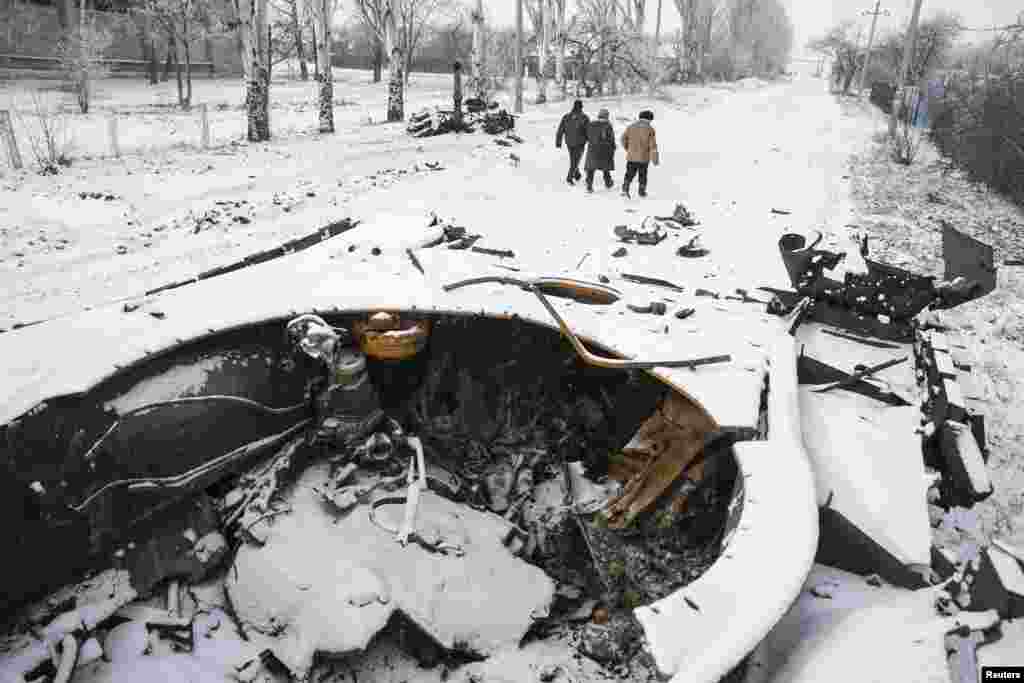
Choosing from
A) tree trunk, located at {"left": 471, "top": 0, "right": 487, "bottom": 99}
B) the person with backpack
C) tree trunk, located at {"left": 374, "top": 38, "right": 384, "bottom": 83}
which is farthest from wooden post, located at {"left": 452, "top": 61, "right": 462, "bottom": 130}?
tree trunk, located at {"left": 374, "top": 38, "right": 384, "bottom": 83}

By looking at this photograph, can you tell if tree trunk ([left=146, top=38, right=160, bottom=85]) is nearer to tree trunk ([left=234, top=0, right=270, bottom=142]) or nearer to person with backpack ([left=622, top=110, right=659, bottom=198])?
tree trunk ([left=234, top=0, right=270, bottom=142])

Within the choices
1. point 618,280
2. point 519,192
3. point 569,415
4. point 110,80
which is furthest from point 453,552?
point 110,80

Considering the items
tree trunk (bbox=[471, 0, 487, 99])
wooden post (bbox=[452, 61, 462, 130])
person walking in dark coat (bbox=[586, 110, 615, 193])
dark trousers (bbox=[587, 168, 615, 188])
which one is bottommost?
dark trousers (bbox=[587, 168, 615, 188])

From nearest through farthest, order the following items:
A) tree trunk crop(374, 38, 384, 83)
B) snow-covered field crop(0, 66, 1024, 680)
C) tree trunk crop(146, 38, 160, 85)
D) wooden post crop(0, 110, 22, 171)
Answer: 1. snow-covered field crop(0, 66, 1024, 680)
2. wooden post crop(0, 110, 22, 171)
3. tree trunk crop(146, 38, 160, 85)
4. tree trunk crop(374, 38, 384, 83)

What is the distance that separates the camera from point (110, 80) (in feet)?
91.8

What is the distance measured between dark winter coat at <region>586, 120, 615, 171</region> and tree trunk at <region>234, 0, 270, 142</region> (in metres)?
7.67

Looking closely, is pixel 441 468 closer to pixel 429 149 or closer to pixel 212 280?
pixel 212 280

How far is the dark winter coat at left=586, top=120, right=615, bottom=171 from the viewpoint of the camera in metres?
10.9

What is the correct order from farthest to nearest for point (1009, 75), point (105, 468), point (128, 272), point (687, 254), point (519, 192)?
1. point (1009, 75)
2. point (519, 192)
3. point (687, 254)
4. point (128, 272)
5. point (105, 468)

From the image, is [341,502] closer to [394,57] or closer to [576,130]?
[576,130]

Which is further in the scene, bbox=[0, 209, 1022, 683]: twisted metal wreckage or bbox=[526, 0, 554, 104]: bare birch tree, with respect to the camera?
bbox=[526, 0, 554, 104]: bare birch tree

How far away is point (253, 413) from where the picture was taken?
129 inches

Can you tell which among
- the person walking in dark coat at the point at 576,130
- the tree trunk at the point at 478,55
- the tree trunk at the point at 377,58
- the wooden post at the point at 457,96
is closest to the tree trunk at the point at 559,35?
the tree trunk at the point at 478,55

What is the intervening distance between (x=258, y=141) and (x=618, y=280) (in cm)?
1376
